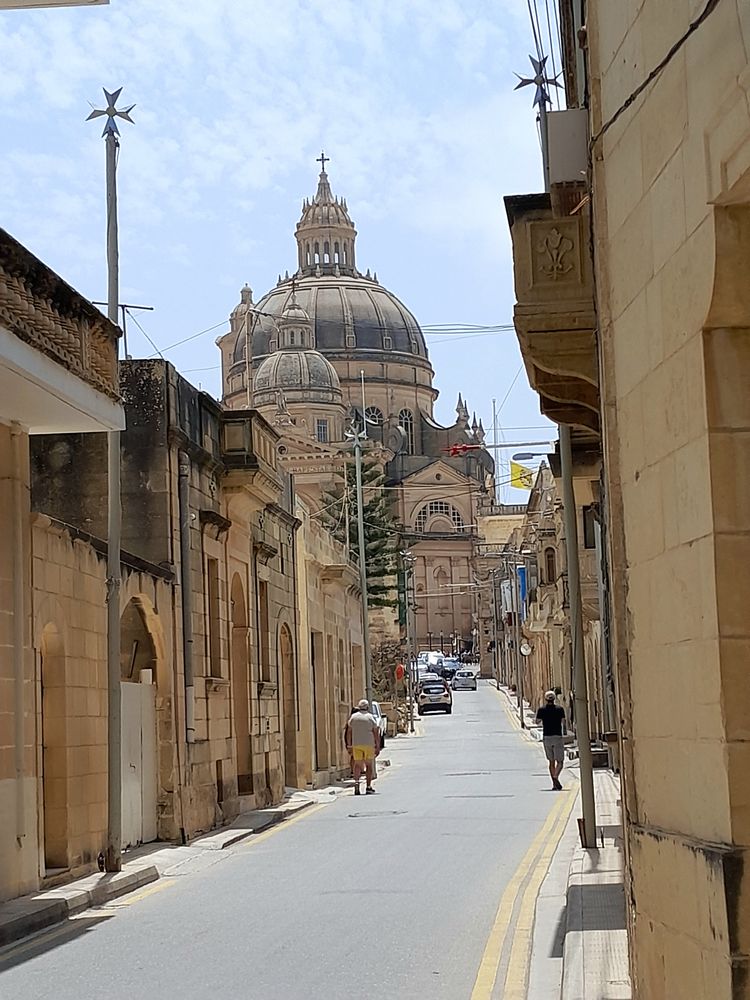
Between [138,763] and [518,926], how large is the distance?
28.2ft

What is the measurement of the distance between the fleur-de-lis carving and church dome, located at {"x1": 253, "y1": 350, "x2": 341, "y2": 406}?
101396 millimetres

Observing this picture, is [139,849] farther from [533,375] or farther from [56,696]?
[533,375]

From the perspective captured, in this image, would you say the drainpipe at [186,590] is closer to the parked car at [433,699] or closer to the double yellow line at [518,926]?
the double yellow line at [518,926]

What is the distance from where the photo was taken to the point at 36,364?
1436cm

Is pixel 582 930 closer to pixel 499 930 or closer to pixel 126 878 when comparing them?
pixel 499 930

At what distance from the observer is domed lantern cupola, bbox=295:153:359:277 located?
146 metres

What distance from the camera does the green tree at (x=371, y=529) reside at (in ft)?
239

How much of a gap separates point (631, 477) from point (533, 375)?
4.28 meters

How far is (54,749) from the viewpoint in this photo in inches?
657

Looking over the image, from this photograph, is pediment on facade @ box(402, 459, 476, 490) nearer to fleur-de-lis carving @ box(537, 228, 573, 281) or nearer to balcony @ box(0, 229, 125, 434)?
balcony @ box(0, 229, 125, 434)

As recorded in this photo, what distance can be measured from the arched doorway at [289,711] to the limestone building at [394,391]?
89996 mm

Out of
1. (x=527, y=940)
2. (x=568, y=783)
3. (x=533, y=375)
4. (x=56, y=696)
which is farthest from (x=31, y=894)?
(x=568, y=783)

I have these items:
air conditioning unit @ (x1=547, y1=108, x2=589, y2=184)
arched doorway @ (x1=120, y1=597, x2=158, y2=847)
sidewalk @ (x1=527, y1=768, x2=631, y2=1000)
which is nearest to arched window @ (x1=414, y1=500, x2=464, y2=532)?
arched doorway @ (x1=120, y1=597, x2=158, y2=847)

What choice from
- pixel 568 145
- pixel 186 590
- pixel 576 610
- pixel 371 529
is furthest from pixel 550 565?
pixel 568 145
